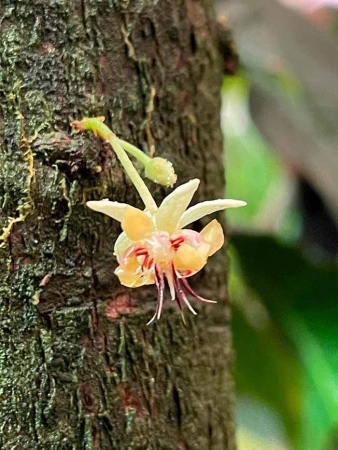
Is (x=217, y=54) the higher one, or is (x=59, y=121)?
(x=217, y=54)

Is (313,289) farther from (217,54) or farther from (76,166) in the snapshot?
(76,166)

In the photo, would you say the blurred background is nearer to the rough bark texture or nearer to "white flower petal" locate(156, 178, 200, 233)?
the rough bark texture

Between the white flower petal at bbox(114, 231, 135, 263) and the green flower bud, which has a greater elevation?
the green flower bud

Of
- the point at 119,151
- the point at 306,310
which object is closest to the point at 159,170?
the point at 119,151

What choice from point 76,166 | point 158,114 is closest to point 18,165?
point 76,166

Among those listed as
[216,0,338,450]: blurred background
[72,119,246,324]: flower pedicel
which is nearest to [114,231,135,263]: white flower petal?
[72,119,246,324]: flower pedicel

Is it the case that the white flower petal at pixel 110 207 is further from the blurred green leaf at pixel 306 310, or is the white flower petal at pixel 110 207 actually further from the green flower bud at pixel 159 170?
the blurred green leaf at pixel 306 310

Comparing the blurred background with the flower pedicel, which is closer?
the flower pedicel
